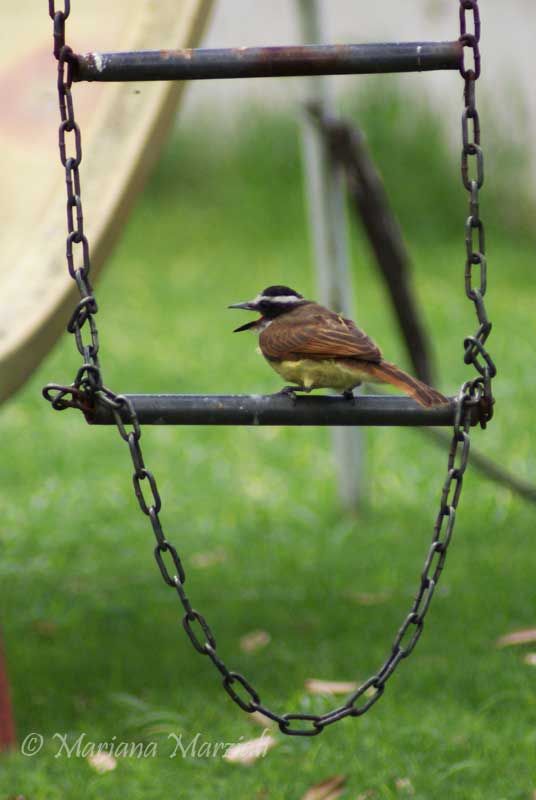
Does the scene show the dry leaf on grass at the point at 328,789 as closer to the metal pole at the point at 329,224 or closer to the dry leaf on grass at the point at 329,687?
the dry leaf on grass at the point at 329,687

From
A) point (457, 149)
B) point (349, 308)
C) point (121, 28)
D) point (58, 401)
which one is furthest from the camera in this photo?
point (457, 149)

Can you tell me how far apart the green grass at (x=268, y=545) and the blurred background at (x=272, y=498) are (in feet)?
0.04

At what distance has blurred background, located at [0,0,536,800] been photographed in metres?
3.46

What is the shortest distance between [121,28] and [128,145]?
74cm

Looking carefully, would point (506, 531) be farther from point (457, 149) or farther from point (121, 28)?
point (457, 149)

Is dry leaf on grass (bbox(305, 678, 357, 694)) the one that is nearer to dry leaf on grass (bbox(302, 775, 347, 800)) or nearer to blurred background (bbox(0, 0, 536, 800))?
blurred background (bbox(0, 0, 536, 800))

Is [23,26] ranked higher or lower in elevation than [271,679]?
higher

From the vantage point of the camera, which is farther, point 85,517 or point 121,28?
point 85,517

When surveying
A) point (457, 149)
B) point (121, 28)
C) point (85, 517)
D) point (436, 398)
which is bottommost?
point (85, 517)

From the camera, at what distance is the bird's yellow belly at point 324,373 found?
262cm

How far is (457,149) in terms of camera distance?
9195 millimetres

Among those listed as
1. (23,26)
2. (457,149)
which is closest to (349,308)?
(23,26)

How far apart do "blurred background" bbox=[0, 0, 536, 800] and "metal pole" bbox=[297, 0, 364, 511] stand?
0.41 feet

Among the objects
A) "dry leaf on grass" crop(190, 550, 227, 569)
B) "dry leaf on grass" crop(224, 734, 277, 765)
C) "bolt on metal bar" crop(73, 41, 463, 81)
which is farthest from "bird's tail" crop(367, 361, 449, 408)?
"dry leaf on grass" crop(190, 550, 227, 569)
